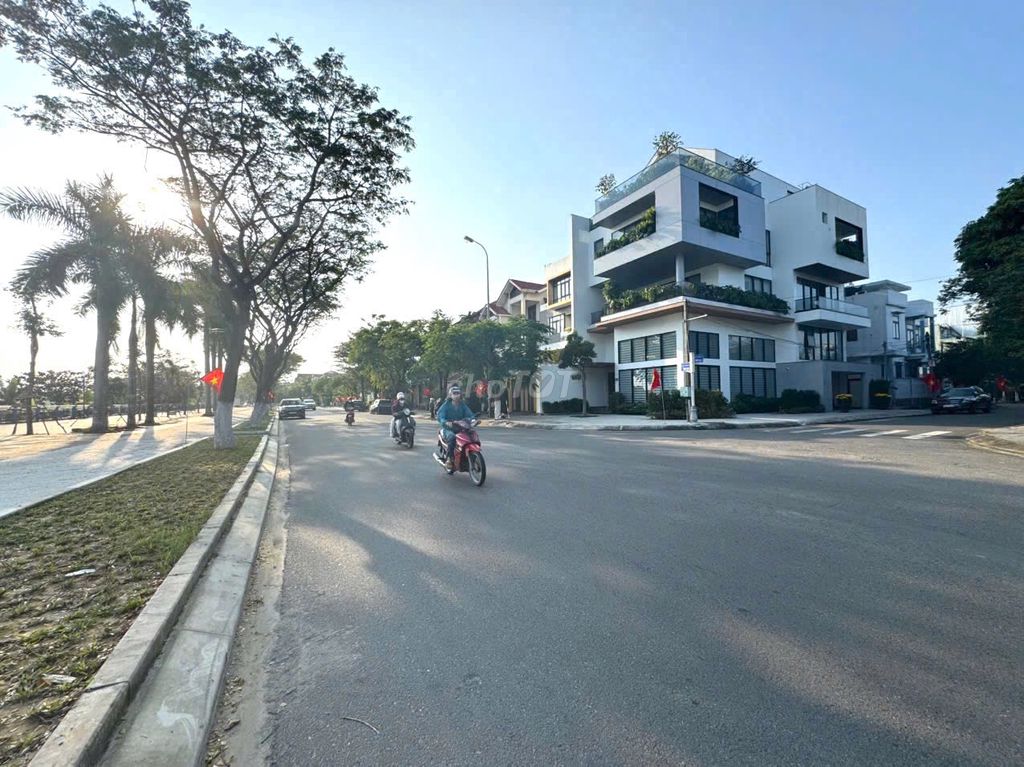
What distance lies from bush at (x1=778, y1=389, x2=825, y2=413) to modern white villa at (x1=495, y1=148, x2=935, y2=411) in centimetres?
68

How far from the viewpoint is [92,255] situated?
2080cm

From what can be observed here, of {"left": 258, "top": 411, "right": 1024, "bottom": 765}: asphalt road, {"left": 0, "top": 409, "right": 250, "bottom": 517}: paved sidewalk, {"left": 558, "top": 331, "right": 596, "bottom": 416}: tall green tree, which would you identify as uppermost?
{"left": 558, "top": 331, "right": 596, "bottom": 416}: tall green tree

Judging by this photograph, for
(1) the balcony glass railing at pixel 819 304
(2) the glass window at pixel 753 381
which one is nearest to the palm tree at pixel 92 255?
(2) the glass window at pixel 753 381

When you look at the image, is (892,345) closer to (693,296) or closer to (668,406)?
(693,296)

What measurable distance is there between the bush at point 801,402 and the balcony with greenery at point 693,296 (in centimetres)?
499

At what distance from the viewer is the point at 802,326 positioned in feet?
109

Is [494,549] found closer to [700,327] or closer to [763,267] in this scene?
[700,327]

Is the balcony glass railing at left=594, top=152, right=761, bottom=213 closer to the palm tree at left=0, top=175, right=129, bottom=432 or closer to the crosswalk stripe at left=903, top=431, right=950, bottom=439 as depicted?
the crosswalk stripe at left=903, top=431, right=950, bottom=439

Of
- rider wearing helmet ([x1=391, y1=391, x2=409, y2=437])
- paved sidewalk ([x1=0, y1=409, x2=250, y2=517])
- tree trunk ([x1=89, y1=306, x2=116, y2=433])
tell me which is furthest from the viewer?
tree trunk ([x1=89, y1=306, x2=116, y2=433])

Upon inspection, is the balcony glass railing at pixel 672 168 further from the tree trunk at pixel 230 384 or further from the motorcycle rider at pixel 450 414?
the motorcycle rider at pixel 450 414

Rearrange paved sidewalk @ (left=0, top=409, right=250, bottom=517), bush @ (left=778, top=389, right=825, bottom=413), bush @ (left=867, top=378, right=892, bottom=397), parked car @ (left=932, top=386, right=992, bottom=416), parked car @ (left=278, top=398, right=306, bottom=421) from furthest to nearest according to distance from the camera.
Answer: parked car @ (left=278, top=398, right=306, bottom=421), bush @ (left=867, top=378, right=892, bottom=397), bush @ (left=778, top=389, right=825, bottom=413), parked car @ (left=932, top=386, right=992, bottom=416), paved sidewalk @ (left=0, top=409, right=250, bottom=517)

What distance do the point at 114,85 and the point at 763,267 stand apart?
33624 mm

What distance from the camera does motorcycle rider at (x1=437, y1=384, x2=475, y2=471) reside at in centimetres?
923

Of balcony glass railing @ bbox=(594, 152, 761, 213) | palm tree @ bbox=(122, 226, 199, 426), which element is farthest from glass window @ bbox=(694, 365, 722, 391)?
palm tree @ bbox=(122, 226, 199, 426)
